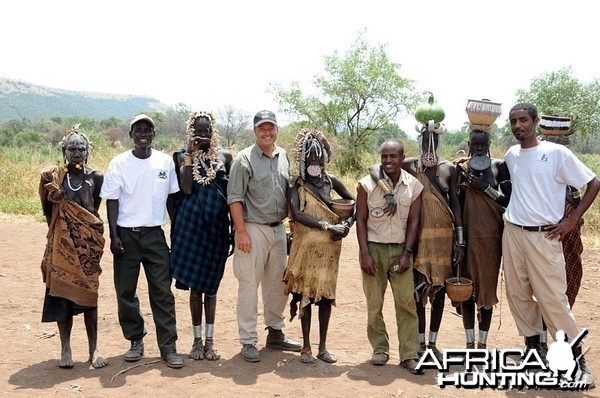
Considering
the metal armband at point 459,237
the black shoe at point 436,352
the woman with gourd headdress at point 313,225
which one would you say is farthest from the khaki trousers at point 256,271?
the metal armband at point 459,237

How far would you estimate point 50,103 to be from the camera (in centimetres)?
9506

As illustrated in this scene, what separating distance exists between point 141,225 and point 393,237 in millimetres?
1801

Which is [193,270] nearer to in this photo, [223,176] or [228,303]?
[223,176]

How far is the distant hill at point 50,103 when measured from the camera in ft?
285

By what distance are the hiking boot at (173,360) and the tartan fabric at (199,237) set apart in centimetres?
50

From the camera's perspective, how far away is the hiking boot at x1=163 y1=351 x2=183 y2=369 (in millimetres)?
4430

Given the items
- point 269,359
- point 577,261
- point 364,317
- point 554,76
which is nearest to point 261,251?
point 269,359

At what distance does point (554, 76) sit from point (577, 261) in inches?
911

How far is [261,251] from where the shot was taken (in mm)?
4574

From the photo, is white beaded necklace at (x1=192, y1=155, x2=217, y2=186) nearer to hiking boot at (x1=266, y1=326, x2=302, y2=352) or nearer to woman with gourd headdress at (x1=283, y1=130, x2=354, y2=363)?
woman with gourd headdress at (x1=283, y1=130, x2=354, y2=363)

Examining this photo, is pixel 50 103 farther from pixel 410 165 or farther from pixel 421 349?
pixel 421 349

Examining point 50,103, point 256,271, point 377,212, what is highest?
point 50,103

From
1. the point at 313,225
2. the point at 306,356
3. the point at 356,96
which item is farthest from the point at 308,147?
the point at 356,96

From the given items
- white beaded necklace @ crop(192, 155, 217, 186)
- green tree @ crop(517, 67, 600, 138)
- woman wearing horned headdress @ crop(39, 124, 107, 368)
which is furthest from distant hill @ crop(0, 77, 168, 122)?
white beaded necklace @ crop(192, 155, 217, 186)
